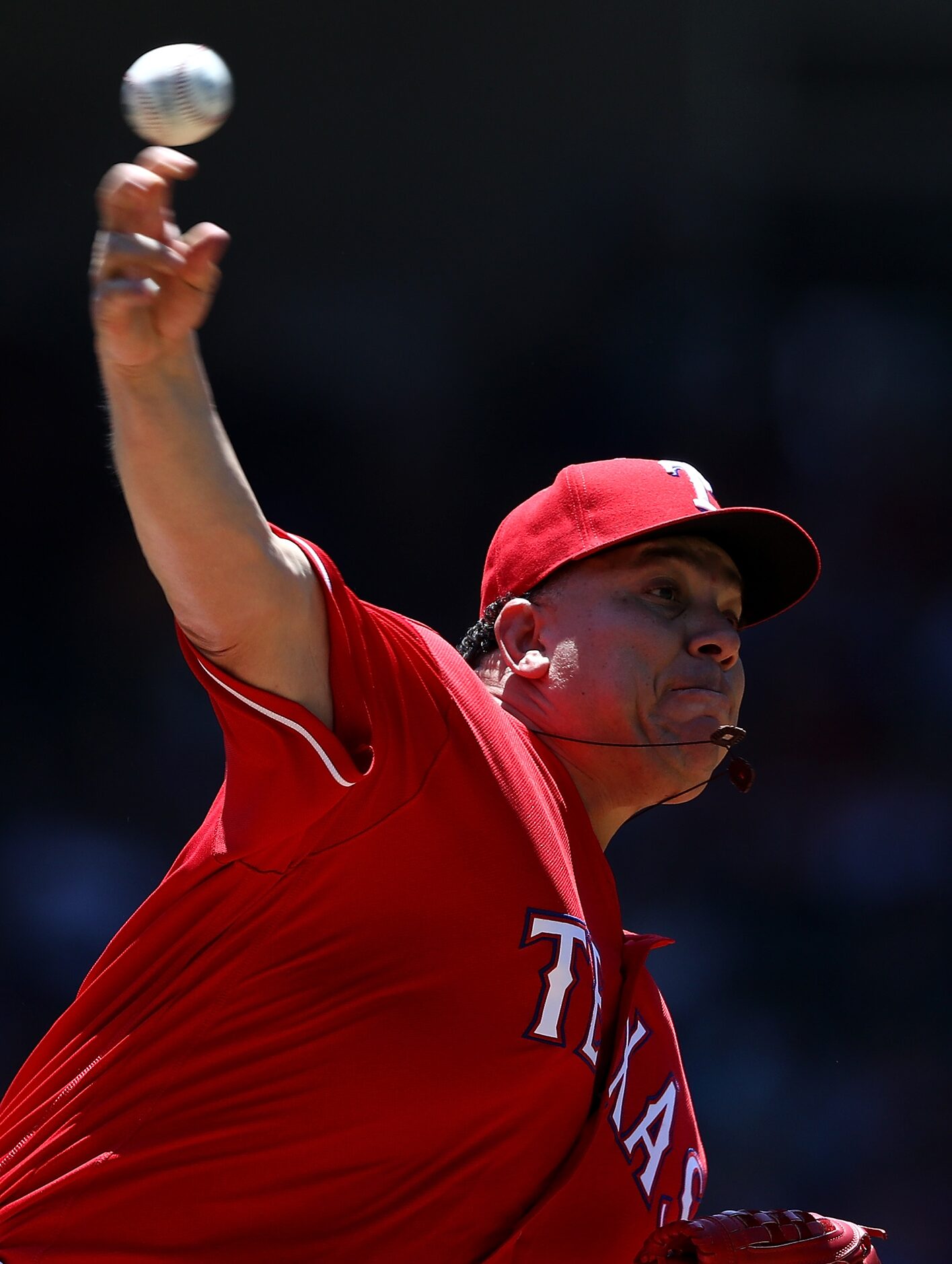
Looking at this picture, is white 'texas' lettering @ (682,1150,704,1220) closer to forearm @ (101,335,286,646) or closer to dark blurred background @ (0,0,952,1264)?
forearm @ (101,335,286,646)

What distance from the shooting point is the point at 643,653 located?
1528mm

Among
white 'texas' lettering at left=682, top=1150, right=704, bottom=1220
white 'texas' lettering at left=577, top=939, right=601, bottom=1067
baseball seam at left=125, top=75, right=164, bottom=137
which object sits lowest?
white 'texas' lettering at left=682, top=1150, right=704, bottom=1220

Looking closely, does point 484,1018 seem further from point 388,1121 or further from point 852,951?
point 852,951

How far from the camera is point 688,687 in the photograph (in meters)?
1.54

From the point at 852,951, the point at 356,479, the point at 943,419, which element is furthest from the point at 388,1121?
the point at 943,419

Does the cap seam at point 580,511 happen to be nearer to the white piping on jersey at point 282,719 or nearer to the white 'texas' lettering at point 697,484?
the white 'texas' lettering at point 697,484

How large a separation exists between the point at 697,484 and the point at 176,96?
0.84 m

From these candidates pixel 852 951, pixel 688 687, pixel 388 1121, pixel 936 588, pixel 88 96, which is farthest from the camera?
pixel 936 588

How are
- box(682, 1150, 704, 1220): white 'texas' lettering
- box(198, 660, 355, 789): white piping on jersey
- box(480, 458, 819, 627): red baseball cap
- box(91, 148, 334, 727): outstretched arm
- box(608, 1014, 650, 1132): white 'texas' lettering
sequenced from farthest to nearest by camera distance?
box(480, 458, 819, 627): red baseball cap < box(682, 1150, 704, 1220): white 'texas' lettering < box(608, 1014, 650, 1132): white 'texas' lettering < box(198, 660, 355, 789): white piping on jersey < box(91, 148, 334, 727): outstretched arm

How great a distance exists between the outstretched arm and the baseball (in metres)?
0.18

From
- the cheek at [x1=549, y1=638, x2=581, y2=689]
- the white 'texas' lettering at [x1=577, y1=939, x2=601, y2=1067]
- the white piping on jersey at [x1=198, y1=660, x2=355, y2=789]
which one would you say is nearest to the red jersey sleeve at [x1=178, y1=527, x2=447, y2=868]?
the white piping on jersey at [x1=198, y1=660, x2=355, y2=789]

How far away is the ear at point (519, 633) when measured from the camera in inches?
62.4

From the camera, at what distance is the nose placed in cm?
156

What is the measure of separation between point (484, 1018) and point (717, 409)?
80.7 inches
